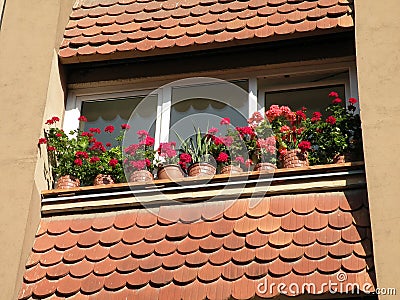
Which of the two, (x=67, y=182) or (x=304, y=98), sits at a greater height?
(x=304, y=98)

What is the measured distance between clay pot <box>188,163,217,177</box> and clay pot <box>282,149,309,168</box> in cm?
72

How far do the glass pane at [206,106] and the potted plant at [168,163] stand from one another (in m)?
0.58

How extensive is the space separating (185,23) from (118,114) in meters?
1.30

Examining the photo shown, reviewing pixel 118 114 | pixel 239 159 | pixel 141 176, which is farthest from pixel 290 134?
pixel 118 114

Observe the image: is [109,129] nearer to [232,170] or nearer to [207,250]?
[232,170]

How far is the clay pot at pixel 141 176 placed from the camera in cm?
886

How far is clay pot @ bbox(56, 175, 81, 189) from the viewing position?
9.10 metres

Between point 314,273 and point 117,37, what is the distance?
3.91 meters

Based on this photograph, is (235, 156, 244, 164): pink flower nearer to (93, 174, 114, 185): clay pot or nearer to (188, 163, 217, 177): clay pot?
(188, 163, 217, 177): clay pot

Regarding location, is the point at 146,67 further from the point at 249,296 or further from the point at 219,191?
the point at 249,296

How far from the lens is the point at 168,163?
8.94m

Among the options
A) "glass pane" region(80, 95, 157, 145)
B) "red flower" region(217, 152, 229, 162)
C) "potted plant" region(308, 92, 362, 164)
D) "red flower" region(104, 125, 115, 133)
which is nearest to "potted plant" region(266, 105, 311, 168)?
"potted plant" region(308, 92, 362, 164)

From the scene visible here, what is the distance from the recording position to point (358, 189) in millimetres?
8297

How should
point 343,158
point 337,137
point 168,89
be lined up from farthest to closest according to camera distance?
point 168,89
point 337,137
point 343,158
